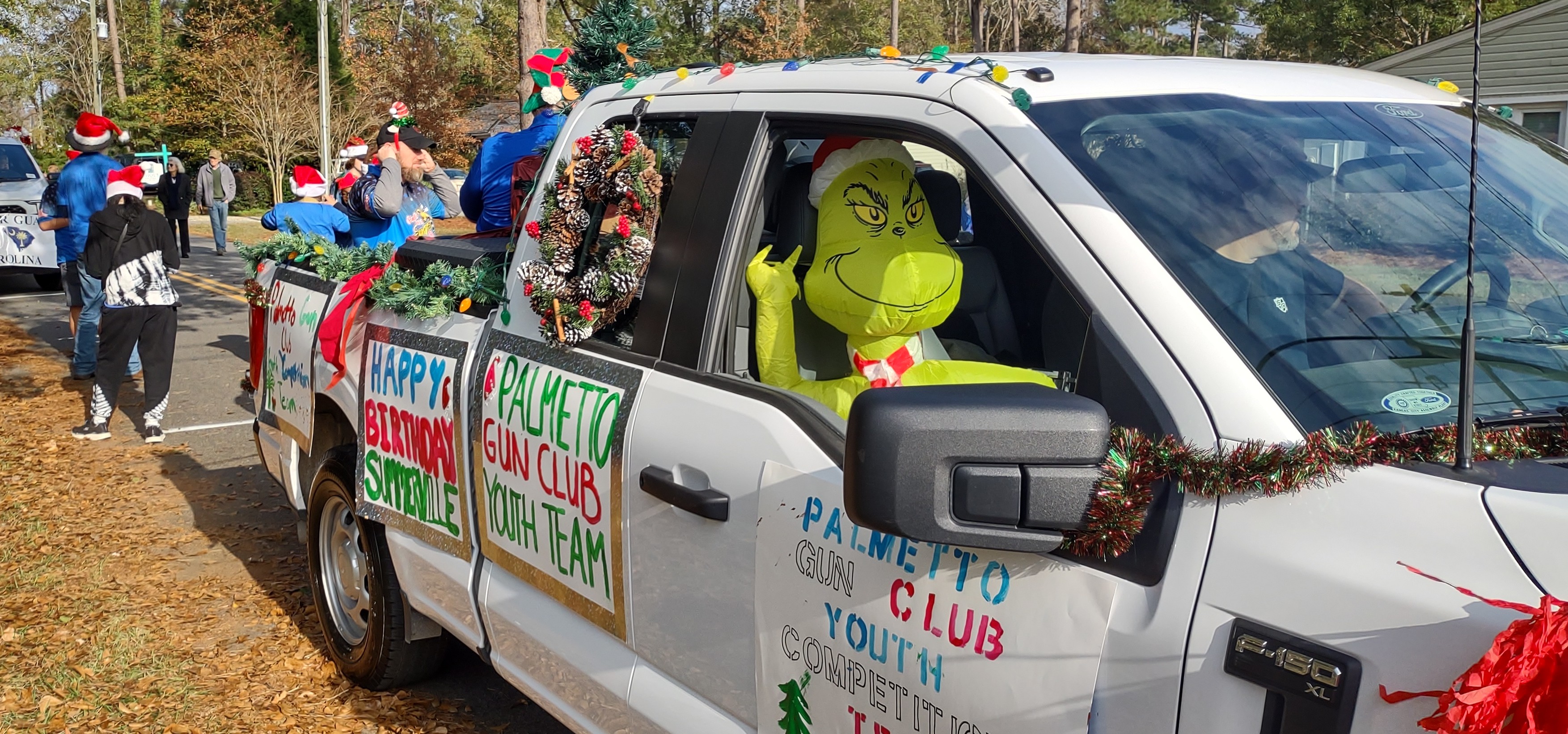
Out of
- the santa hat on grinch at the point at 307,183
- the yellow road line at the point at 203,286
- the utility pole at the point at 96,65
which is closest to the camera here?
the santa hat on grinch at the point at 307,183

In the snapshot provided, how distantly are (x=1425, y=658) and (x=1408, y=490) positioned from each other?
22cm

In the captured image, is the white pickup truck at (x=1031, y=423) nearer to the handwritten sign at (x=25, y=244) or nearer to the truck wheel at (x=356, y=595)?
the truck wheel at (x=356, y=595)

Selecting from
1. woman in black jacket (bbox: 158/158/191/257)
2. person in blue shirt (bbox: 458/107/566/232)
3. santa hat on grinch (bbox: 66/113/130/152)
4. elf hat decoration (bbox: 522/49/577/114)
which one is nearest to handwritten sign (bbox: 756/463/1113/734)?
elf hat decoration (bbox: 522/49/577/114)

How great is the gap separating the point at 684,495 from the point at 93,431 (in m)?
7.70

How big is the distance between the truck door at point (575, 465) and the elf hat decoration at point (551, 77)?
4.63 ft

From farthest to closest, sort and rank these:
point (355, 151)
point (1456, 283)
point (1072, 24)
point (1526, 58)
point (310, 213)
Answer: point (1526, 58) → point (1072, 24) → point (355, 151) → point (310, 213) → point (1456, 283)

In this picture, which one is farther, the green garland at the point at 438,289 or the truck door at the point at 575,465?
the green garland at the point at 438,289

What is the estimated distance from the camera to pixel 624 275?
9.29ft

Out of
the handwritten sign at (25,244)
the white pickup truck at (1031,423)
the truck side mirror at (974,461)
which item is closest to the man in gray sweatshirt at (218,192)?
the handwritten sign at (25,244)

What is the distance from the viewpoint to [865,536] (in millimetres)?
2068

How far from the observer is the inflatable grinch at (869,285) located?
271 centimetres

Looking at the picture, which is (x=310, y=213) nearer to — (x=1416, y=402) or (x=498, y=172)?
(x=498, y=172)

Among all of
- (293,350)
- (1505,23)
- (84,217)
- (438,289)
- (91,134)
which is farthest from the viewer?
(1505,23)

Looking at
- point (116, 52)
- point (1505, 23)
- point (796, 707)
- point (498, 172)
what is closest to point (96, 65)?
point (116, 52)
